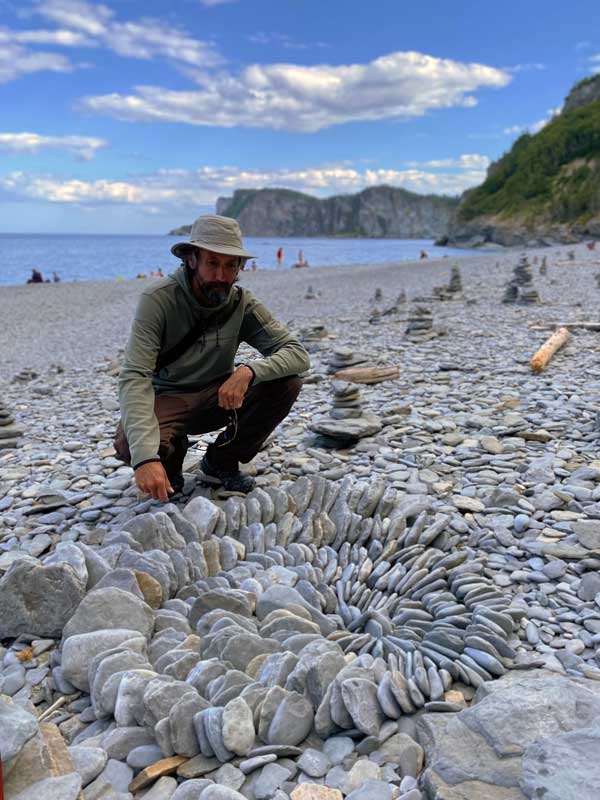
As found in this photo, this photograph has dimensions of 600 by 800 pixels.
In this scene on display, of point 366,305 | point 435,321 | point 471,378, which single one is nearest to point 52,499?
point 471,378

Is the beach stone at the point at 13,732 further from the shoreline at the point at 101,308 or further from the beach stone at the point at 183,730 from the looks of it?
the shoreline at the point at 101,308

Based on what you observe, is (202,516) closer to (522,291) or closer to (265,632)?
(265,632)

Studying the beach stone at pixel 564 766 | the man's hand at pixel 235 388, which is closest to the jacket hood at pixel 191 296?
the man's hand at pixel 235 388

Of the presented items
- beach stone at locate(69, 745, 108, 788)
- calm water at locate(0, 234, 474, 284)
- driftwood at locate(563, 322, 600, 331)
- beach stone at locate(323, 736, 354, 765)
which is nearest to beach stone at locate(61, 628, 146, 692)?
beach stone at locate(69, 745, 108, 788)

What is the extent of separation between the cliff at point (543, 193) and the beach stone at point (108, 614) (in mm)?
77031

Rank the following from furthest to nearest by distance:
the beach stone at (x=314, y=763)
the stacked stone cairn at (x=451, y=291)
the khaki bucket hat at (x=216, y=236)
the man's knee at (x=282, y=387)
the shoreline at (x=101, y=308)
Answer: the stacked stone cairn at (x=451, y=291), the shoreline at (x=101, y=308), the man's knee at (x=282, y=387), the khaki bucket hat at (x=216, y=236), the beach stone at (x=314, y=763)

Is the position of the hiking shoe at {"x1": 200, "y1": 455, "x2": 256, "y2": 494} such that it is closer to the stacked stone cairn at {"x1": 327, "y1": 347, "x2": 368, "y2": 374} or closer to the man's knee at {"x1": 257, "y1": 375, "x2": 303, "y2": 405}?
the man's knee at {"x1": 257, "y1": 375, "x2": 303, "y2": 405}

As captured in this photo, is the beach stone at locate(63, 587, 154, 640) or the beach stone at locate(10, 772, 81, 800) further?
the beach stone at locate(63, 587, 154, 640)

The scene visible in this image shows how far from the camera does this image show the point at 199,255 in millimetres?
4301

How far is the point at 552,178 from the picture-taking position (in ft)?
285

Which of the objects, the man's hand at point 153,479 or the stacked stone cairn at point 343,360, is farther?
the stacked stone cairn at point 343,360

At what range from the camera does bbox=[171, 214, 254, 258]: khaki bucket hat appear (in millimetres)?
4133

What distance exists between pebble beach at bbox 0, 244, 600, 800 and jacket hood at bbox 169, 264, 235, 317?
1.33 m

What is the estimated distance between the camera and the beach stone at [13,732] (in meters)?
2.24
